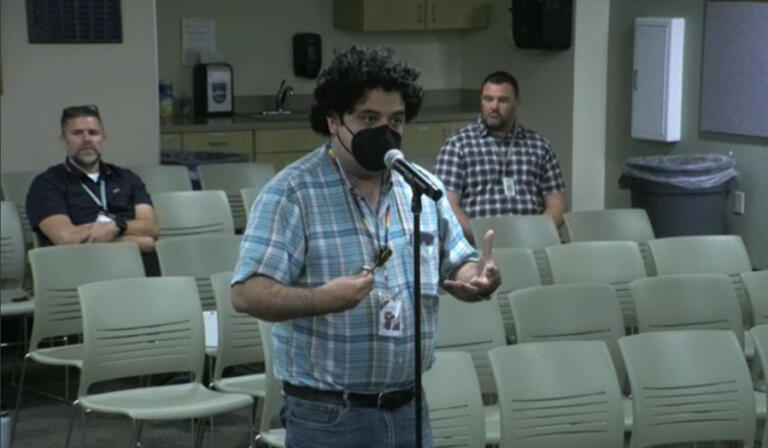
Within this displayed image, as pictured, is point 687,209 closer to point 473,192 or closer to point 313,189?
point 473,192

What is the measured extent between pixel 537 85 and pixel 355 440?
7.60 metres

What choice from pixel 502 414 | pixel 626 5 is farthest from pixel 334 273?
pixel 626 5

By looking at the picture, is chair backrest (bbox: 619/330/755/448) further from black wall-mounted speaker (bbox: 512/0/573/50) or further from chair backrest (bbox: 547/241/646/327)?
black wall-mounted speaker (bbox: 512/0/573/50)

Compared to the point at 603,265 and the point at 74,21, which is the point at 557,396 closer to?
the point at 603,265

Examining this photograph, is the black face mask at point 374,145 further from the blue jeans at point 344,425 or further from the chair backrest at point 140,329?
the chair backrest at point 140,329

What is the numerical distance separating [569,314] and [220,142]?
5.19 m

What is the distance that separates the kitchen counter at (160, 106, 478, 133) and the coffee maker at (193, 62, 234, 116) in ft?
0.34

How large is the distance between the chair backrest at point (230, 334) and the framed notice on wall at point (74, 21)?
371 centimetres

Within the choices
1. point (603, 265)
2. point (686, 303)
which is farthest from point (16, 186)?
point (686, 303)

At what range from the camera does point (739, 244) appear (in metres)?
Result: 6.34

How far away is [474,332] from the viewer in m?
4.91

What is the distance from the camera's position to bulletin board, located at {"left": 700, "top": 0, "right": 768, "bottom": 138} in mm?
8375

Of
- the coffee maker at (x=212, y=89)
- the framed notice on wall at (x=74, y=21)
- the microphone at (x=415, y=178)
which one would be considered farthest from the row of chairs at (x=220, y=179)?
the microphone at (x=415, y=178)

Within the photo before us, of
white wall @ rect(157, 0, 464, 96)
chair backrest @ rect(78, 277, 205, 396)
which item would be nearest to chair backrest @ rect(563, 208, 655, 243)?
chair backrest @ rect(78, 277, 205, 396)
